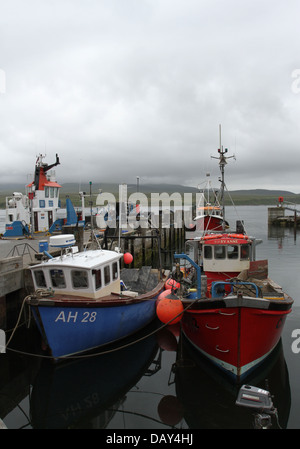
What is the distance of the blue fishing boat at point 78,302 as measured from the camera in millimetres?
9336

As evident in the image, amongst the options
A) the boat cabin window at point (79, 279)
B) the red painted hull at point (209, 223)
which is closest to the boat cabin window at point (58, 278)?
the boat cabin window at point (79, 279)

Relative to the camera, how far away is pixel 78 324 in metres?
9.50

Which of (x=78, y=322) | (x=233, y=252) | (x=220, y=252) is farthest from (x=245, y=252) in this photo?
(x=78, y=322)

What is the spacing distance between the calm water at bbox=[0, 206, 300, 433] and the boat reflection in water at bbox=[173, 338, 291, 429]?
0.9 inches

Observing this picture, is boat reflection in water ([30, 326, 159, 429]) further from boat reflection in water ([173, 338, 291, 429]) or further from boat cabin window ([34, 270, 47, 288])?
boat cabin window ([34, 270, 47, 288])

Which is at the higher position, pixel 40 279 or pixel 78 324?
pixel 40 279

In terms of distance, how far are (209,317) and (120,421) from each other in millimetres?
3463

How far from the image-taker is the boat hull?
365 inches

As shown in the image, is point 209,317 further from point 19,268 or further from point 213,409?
point 19,268

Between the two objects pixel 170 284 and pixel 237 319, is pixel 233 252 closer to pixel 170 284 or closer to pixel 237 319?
pixel 170 284

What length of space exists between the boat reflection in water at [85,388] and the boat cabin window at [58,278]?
2.45 m

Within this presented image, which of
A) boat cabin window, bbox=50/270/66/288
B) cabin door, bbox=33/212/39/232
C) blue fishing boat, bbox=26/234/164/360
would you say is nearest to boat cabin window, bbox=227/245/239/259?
blue fishing boat, bbox=26/234/164/360

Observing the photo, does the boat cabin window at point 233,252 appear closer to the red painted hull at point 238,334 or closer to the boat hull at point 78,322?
the red painted hull at point 238,334

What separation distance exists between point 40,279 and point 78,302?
1937 mm
